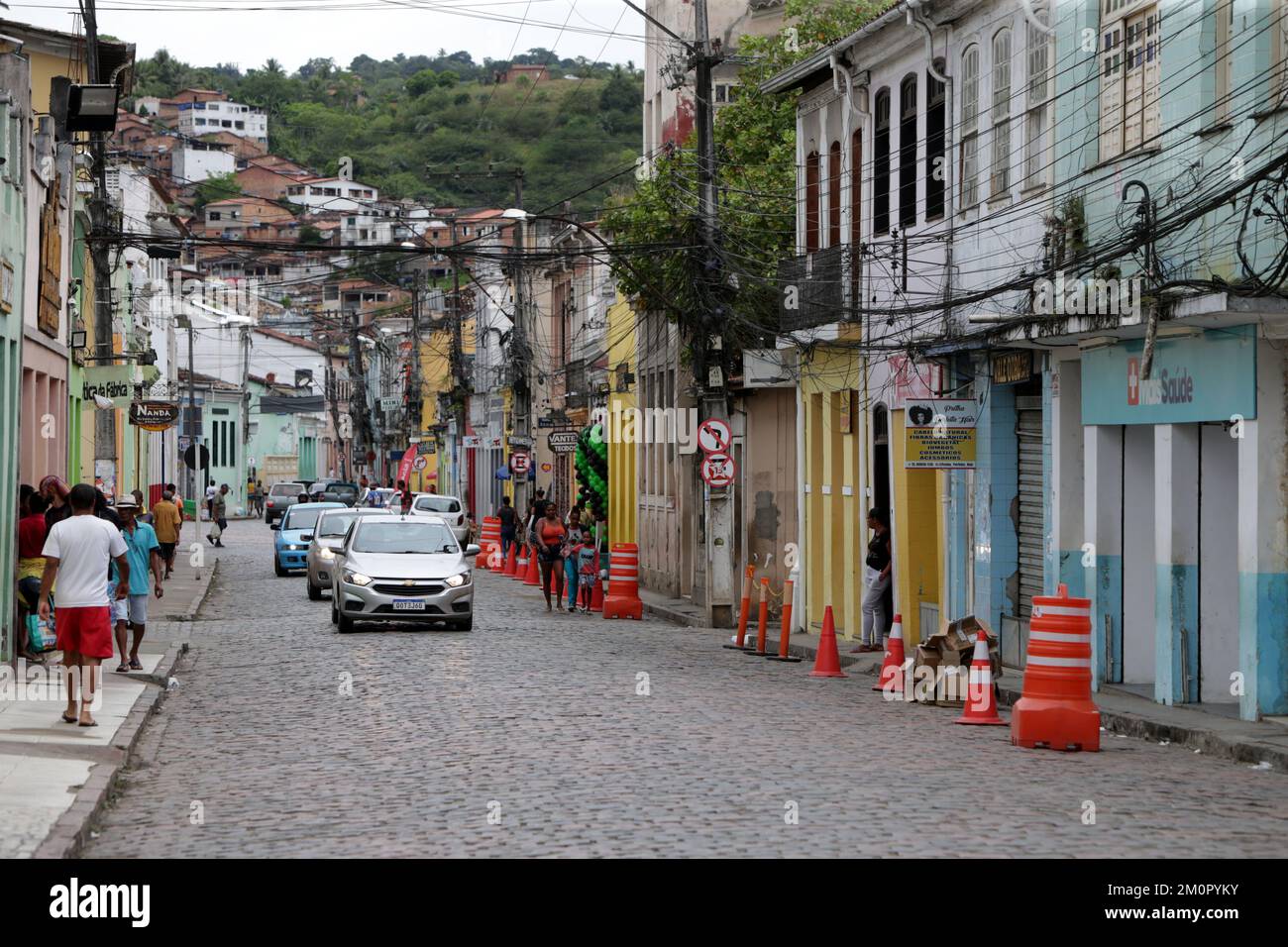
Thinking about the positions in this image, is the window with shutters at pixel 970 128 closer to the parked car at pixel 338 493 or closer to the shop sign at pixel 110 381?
the shop sign at pixel 110 381

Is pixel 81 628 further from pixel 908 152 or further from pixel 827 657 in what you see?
pixel 908 152

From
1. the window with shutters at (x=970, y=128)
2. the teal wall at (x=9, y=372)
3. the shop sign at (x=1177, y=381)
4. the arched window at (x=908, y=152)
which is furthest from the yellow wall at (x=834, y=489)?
the teal wall at (x=9, y=372)

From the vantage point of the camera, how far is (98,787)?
12.1m

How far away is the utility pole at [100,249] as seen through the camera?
28.5m

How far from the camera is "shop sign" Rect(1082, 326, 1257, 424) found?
647 inches

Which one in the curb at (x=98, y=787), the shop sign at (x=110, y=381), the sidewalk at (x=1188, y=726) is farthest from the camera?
the shop sign at (x=110, y=381)

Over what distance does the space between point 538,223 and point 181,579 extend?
27678mm

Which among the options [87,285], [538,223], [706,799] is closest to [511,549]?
[87,285]

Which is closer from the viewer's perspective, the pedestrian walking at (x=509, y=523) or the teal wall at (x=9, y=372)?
the teal wall at (x=9, y=372)

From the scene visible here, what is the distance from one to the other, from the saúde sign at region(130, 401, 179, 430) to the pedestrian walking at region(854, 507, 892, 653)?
15.0 m

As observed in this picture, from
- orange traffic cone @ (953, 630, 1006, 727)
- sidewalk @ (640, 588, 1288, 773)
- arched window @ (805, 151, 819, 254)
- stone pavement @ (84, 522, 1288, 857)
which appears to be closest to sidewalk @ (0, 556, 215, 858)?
stone pavement @ (84, 522, 1288, 857)

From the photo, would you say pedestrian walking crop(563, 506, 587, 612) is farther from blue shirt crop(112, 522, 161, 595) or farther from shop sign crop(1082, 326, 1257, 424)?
shop sign crop(1082, 326, 1257, 424)

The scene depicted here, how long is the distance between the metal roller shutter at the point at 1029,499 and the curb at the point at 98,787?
376 inches
